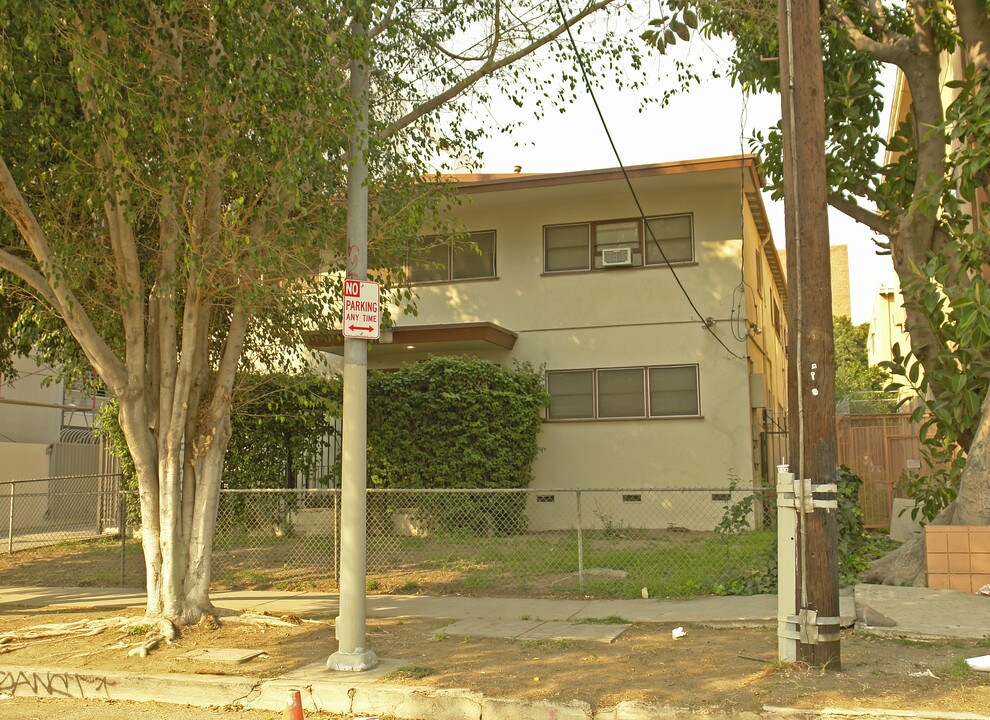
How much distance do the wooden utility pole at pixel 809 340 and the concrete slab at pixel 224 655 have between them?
14.9 feet

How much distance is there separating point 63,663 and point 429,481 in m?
8.38

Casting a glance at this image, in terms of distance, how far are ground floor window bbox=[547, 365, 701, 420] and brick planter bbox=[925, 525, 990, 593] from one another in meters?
7.58

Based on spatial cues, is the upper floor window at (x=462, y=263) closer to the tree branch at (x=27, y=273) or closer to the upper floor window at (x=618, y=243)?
the upper floor window at (x=618, y=243)

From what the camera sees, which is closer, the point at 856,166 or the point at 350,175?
the point at 350,175

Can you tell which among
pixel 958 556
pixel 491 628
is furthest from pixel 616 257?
pixel 491 628

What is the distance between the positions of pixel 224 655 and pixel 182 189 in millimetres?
4212

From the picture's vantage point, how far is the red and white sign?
7.64 metres

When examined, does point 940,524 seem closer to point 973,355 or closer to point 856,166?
point 973,355

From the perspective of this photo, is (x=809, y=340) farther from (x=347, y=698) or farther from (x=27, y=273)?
(x=27, y=273)

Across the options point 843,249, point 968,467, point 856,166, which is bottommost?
point 968,467

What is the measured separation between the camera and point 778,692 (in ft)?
20.8

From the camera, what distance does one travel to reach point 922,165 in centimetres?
1116

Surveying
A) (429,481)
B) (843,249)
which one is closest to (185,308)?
(429,481)

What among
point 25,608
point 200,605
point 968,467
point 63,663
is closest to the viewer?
point 63,663
